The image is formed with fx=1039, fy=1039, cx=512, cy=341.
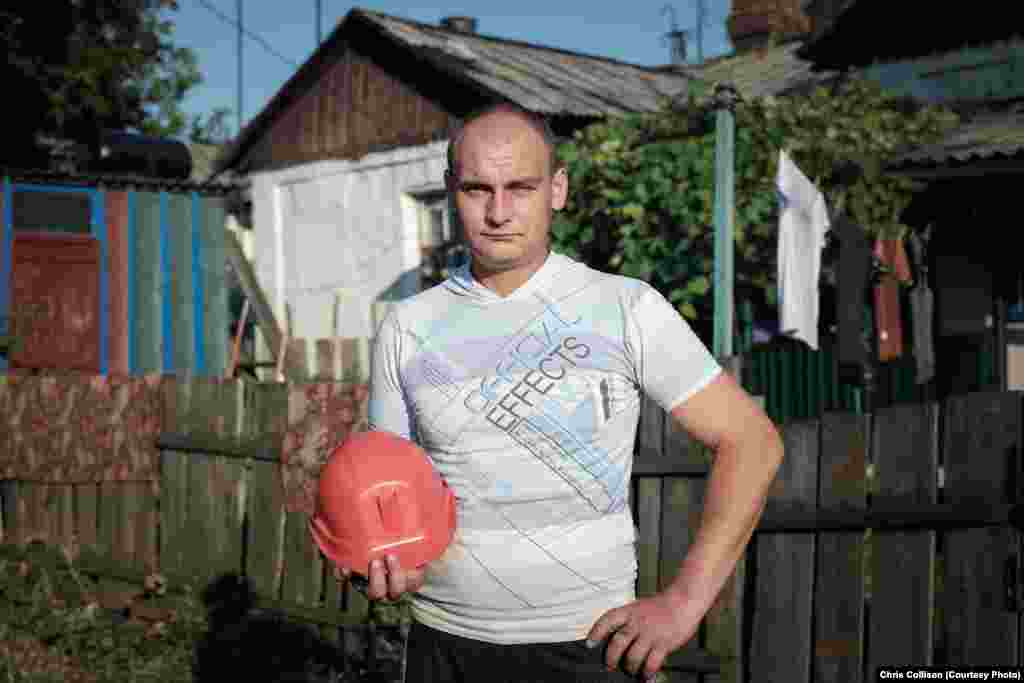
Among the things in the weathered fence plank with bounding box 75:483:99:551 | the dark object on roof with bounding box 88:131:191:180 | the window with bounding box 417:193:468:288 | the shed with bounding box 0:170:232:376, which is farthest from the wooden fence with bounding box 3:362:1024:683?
→ the window with bounding box 417:193:468:288

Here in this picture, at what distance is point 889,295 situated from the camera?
28.7 feet

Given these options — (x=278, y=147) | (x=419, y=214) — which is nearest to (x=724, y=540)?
(x=419, y=214)

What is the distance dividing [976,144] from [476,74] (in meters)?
6.54

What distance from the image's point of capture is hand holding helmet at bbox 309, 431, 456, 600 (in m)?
1.97

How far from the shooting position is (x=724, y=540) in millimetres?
1875

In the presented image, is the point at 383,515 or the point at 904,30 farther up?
the point at 904,30

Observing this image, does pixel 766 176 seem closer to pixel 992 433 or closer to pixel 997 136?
pixel 997 136

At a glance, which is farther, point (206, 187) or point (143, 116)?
point (143, 116)

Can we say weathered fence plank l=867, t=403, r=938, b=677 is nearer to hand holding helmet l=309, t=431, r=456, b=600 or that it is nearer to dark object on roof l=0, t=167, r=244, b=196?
hand holding helmet l=309, t=431, r=456, b=600

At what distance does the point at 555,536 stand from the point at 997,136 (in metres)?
9.01

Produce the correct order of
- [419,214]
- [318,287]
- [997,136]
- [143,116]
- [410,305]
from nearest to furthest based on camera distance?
1. [410,305]
2. [997,136]
3. [419,214]
4. [318,287]
5. [143,116]

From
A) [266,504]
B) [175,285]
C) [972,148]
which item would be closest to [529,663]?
[266,504]

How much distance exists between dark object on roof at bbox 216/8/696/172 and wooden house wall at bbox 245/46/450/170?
140 millimetres

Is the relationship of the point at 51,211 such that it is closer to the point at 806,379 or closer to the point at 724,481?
the point at 806,379
